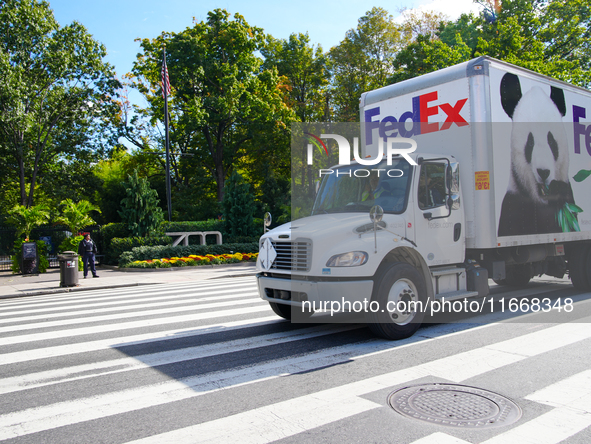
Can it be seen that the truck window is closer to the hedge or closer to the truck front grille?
the truck front grille

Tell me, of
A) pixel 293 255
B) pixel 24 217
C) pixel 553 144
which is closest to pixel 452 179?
pixel 293 255

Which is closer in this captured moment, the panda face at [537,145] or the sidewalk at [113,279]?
the panda face at [537,145]

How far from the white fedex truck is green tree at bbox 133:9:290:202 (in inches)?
1089

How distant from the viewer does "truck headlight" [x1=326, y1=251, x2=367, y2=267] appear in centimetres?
607

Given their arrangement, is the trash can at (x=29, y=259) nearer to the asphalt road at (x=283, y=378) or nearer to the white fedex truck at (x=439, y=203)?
the asphalt road at (x=283, y=378)

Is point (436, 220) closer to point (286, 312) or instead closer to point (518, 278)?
point (286, 312)

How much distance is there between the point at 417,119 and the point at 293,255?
3570 millimetres

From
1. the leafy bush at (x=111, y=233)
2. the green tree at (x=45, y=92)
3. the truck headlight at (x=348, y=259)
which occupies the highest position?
the green tree at (x=45, y=92)

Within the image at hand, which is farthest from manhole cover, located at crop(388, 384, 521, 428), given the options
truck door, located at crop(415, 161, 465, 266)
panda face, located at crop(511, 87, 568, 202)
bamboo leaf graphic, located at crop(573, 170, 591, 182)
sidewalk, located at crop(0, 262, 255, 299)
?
sidewalk, located at crop(0, 262, 255, 299)

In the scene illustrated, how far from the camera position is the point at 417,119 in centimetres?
823

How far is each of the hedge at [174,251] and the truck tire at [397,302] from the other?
56.5 feet

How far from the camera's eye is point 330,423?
3881 mm

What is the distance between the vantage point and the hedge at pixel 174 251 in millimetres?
21578

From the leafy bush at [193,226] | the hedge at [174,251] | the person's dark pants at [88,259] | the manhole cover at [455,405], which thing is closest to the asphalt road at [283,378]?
the manhole cover at [455,405]
